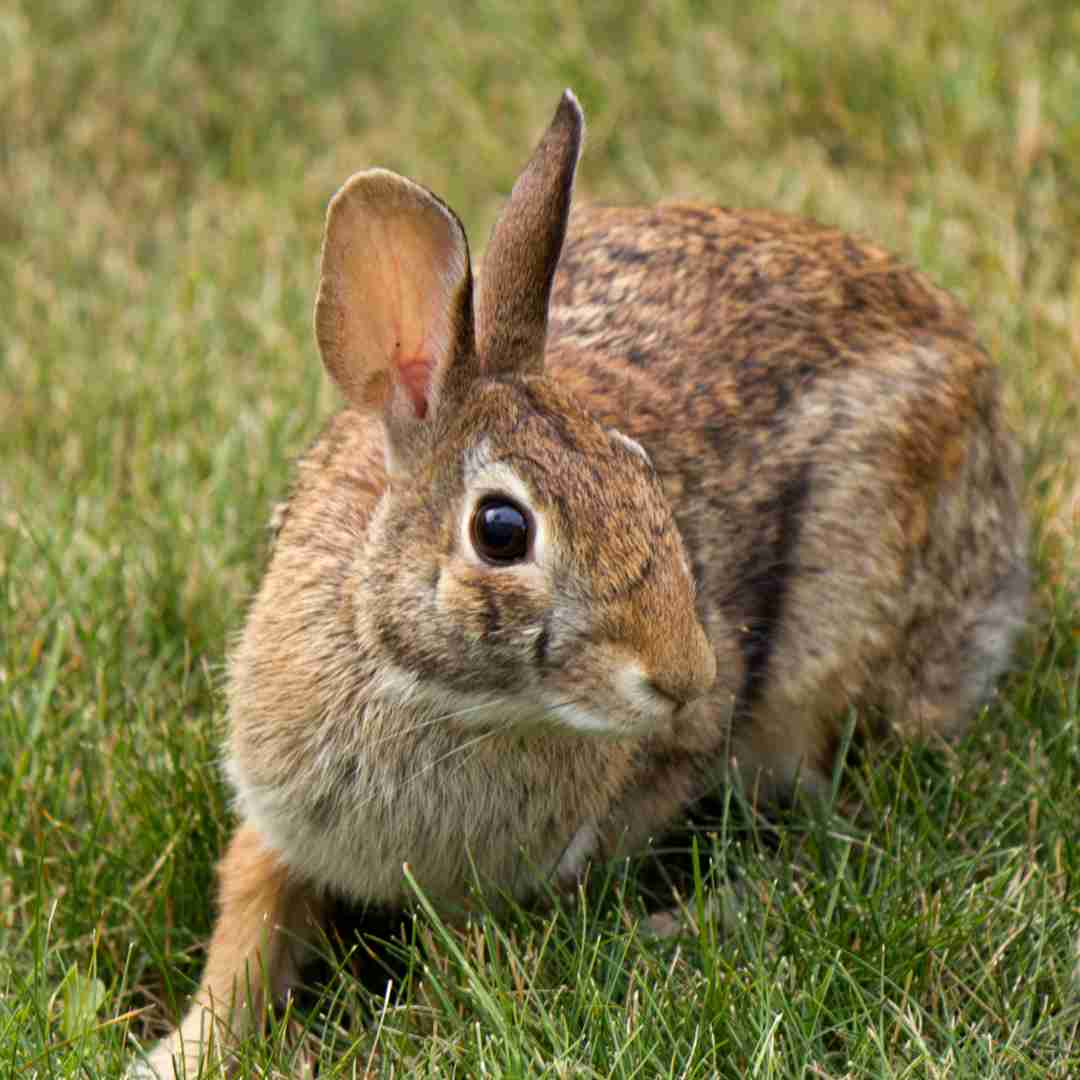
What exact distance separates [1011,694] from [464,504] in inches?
67.7

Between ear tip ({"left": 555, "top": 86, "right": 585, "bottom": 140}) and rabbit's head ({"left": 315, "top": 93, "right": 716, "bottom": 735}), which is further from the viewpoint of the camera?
ear tip ({"left": 555, "top": 86, "right": 585, "bottom": 140})

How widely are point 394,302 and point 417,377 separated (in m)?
0.14

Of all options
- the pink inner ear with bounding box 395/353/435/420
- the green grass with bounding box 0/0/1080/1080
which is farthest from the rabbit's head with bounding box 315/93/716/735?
the green grass with bounding box 0/0/1080/1080

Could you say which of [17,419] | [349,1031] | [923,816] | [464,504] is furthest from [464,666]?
[17,419]

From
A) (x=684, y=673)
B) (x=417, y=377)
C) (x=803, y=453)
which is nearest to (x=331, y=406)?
(x=803, y=453)

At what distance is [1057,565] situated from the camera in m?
4.78

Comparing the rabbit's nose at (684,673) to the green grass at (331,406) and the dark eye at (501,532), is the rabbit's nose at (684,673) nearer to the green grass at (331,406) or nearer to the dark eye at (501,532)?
the dark eye at (501,532)

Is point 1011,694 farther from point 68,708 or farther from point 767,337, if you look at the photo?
point 68,708

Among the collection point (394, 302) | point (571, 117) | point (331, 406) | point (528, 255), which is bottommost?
point (331, 406)

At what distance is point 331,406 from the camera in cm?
532

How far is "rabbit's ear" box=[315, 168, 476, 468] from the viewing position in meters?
3.28

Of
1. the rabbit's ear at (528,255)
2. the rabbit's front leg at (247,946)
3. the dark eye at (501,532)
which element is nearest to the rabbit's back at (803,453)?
the rabbit's ear at (528,255)

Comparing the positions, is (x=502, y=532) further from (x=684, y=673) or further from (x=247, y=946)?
(x=247, y=946)

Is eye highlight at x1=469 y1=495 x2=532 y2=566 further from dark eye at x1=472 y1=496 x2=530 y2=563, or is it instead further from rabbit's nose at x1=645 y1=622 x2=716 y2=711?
rabbit's nose at x1=645 y1=622 x2=716 y2=711
